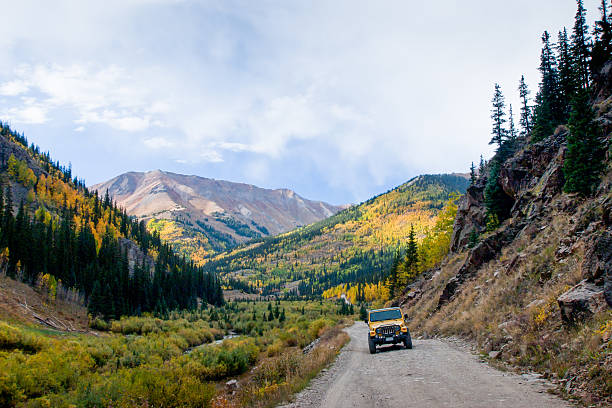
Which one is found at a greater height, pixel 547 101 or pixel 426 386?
pixel 547 101

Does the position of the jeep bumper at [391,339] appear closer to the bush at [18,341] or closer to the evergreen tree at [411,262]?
the bush at [18,341]

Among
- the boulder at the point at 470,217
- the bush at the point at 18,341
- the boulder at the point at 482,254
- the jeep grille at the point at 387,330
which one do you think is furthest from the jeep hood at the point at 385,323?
the bush at the point at 18,341

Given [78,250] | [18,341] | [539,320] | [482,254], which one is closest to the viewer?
[539,320]

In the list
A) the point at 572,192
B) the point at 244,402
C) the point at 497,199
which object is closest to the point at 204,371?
the point at 244,402

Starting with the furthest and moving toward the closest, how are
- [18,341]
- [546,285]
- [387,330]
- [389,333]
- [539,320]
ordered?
1. [18,341]
2. [387,330]
3. [389,333]
4. [546,285]
5. [539,320]

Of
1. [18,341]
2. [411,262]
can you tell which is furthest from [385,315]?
[411,262]

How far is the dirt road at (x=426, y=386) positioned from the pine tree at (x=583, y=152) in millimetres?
14111

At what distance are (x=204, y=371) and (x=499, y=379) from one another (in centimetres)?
1930

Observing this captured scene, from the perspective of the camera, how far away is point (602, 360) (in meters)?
8.65

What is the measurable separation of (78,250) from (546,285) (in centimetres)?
9141

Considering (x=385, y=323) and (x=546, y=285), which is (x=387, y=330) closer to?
(x=385, y=323)

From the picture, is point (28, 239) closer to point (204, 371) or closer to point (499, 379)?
point (204, 371)

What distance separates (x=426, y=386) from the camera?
35.9ft

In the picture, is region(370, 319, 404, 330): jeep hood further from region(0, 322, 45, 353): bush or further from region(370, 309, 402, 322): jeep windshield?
region(0, 322, 45, 353): bush
